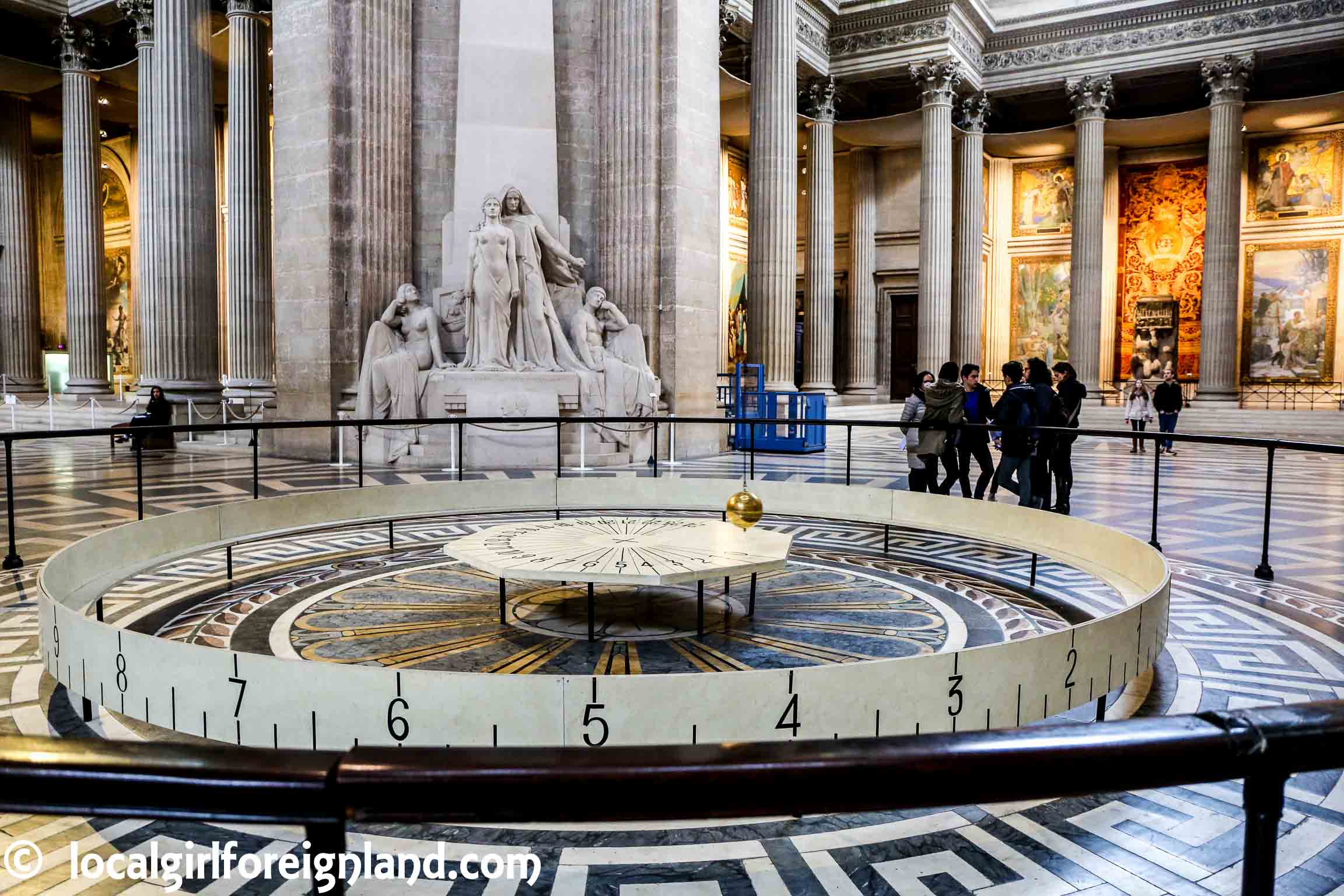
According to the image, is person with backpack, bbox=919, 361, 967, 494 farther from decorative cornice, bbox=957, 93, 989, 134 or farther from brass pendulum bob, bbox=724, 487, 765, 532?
decorative cornice, bbox=957, 93, 989, 134

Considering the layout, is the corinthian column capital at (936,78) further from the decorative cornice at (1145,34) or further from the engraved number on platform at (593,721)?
the engraved number on platform at (593,721)

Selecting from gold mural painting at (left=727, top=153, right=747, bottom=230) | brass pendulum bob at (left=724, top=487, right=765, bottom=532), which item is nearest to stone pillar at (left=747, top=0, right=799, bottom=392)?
gold mural painting at (left=727, top=153, right=747, bottom=230)

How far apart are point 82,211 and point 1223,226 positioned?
26429 mm

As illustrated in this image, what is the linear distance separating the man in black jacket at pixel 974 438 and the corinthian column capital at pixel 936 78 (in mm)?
16300

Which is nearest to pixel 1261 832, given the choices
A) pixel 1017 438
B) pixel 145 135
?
pixel 1017 438

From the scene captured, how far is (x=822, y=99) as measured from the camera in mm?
24156

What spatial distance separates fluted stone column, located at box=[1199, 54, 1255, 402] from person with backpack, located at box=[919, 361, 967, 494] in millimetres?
19317

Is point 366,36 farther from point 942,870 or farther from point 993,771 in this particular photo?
point 993,771

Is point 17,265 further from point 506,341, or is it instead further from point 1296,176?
point 1296,176

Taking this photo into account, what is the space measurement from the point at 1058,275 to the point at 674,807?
1320 inches

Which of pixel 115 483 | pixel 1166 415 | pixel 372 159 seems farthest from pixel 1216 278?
pixel 115 483

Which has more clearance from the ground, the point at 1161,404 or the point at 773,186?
the point at 773,186

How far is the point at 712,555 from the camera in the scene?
418 cm

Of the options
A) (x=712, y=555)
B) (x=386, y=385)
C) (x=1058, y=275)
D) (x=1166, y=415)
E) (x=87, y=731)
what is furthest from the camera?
(x=1058, y=275)
